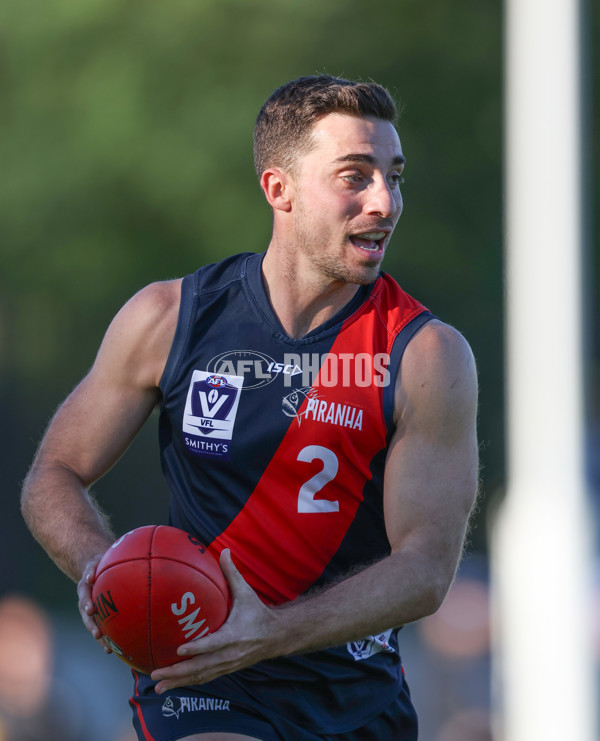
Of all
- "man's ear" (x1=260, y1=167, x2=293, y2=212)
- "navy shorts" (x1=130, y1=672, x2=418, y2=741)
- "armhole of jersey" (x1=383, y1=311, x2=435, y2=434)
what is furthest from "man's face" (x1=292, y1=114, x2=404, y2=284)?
"navy shorts" (x1=130, y1=672, x2=418, y2=741)

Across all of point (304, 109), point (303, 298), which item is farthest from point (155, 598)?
point (304, 109)

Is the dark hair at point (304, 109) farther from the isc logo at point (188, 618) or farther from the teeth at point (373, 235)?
the isc logo at point (188, 618)

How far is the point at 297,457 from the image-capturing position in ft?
14.6

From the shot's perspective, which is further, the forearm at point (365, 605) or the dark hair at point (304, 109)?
the dark hair at point (304, 109)

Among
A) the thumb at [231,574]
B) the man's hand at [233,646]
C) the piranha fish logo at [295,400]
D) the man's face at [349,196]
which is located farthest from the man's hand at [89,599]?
the man's face at [349,196]

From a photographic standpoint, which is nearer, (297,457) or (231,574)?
(231,574)

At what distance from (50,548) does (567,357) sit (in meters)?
5.36

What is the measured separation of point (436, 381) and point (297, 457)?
0.60 metres

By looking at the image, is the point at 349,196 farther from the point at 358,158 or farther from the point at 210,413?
the point at 210,413

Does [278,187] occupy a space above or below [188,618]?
above

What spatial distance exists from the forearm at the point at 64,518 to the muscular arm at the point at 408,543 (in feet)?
2.36

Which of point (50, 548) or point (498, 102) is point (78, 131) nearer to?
point (498, 102)

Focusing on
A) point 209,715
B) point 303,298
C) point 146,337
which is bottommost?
point 209,715

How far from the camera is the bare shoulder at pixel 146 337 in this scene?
15.3 feet
